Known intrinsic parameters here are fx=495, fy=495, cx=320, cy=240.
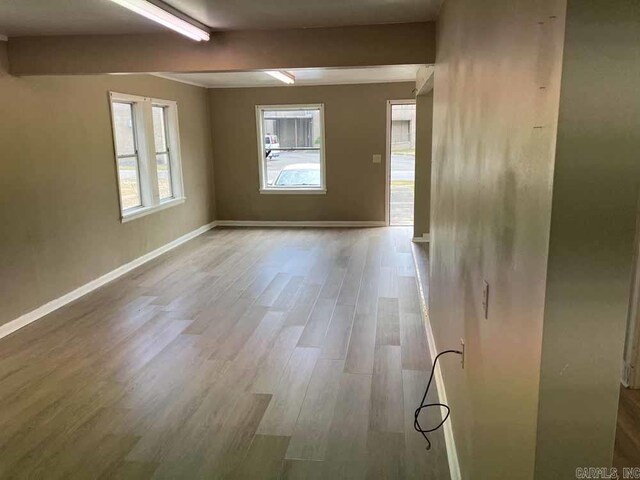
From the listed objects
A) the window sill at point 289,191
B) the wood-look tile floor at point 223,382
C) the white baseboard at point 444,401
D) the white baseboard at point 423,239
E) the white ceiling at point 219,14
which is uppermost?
the white ceiling at point 219,14

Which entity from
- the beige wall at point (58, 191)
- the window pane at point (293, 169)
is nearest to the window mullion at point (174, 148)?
the beige wall at point (58, 191)

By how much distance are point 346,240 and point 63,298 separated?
399 centimetres

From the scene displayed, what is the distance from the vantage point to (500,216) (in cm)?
139

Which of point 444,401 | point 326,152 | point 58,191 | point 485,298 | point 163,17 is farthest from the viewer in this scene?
point 326,152

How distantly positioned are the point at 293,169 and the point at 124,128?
341 centimetres

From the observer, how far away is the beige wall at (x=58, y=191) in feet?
13.5

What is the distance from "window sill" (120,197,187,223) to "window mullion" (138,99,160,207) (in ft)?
0.34

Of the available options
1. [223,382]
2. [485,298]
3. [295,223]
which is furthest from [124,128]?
[485,298]

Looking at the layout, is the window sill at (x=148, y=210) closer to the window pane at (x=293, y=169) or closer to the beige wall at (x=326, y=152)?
the beige wall at (x=326, y=152)

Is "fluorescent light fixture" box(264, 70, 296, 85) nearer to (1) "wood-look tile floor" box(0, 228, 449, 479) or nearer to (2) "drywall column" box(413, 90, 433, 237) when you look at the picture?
(2) "drywall column" box(413, 90, 433, 237)

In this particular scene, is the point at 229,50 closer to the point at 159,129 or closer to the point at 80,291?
the point at 80,291

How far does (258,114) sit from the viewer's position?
8.42 meters

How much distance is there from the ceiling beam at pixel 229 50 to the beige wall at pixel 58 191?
39 centimetres

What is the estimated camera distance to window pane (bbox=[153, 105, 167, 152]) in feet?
22.6
